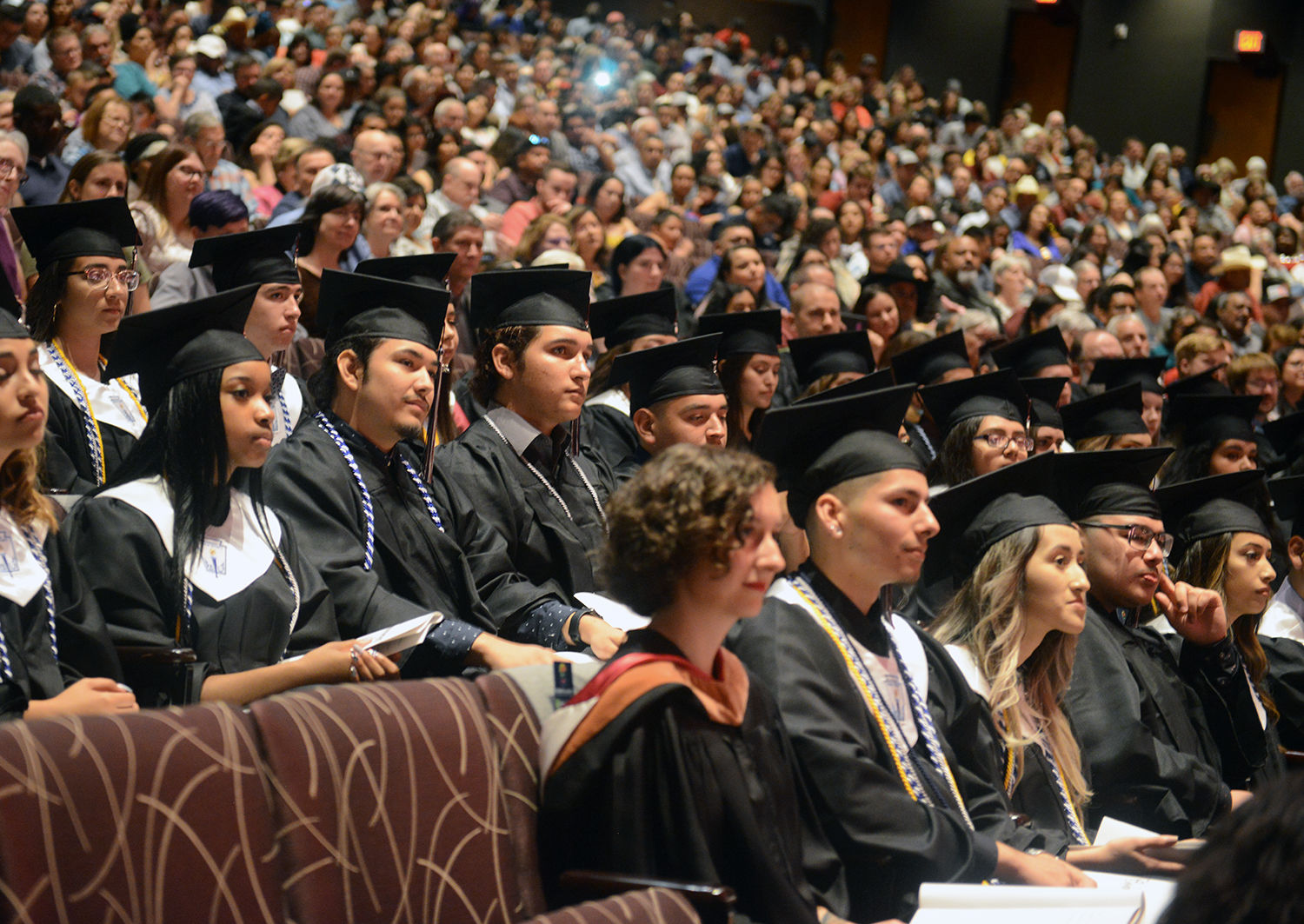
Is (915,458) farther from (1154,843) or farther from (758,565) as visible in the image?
(1154,843)

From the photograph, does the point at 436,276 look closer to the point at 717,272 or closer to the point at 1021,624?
the point at 1021,624

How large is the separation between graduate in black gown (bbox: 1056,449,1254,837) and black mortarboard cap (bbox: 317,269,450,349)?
6.36ft

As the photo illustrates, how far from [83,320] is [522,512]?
141 cm

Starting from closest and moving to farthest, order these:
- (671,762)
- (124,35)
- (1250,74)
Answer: (671,762)
(124,35)
(1250,74)

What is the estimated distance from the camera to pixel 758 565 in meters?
2.31

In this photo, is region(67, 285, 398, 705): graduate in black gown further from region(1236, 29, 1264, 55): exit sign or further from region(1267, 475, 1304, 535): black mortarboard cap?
region(1236, 29, 1264, 55): exit sign

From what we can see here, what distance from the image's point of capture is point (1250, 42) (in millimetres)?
20297

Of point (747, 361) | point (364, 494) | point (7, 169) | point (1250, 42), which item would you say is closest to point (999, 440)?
point (747, 361)

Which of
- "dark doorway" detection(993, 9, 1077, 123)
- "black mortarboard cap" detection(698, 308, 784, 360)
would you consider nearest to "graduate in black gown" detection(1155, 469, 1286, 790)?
"black mortarboard cap" detection(698, 308, 784, 360)

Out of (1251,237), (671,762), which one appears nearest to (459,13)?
(1251,237)

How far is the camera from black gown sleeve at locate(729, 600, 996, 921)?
2.50 metres

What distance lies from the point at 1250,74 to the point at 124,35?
58.0ft

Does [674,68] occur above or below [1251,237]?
above

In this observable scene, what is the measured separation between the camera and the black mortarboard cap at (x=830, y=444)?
2881mm
